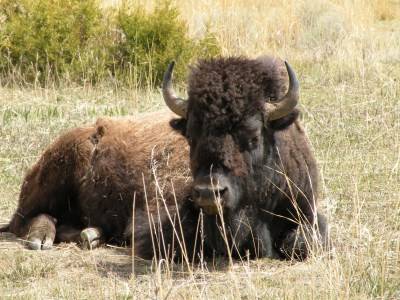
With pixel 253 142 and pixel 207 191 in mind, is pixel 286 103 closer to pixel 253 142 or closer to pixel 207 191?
pixel 253 142

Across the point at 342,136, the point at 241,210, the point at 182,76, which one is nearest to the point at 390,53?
the point at 182,76

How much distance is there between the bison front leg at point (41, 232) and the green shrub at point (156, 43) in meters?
6.87

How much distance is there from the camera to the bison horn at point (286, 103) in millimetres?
7211

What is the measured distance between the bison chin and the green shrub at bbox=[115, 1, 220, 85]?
8790 millimetres

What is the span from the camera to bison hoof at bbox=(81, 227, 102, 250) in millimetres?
8406

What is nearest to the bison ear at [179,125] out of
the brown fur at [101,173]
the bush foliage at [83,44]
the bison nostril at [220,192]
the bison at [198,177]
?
the bison at [198,177]

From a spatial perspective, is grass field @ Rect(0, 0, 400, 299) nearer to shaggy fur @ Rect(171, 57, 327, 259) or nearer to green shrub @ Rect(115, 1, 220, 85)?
shaggy fur @ Rect(171, 57, 327, 259)

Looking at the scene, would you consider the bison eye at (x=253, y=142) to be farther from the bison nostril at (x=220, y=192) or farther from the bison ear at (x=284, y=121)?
the bison nostril at (x=220, y=192)

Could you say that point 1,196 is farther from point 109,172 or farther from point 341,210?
point 341,210

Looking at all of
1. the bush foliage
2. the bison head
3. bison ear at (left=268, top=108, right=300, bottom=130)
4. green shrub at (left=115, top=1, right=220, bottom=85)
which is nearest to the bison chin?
the bison head

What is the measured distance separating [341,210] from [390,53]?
28.9 feet

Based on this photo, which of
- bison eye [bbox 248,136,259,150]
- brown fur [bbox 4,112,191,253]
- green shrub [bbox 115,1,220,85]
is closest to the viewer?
bison eye [bbox 248,136,259,150]

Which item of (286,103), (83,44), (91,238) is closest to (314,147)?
(91,238)

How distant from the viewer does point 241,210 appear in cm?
724
